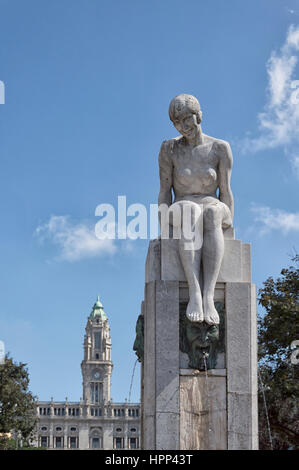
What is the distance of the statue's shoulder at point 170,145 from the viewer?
13203mm

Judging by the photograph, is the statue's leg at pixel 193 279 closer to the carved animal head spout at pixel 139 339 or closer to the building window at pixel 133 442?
the carved animal head spout at pixel 139 339

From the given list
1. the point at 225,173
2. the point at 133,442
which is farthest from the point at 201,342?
the point at 133,442

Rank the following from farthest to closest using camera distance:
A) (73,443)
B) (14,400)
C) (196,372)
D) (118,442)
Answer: (73,443)
(118,442)
(14,400)
(196,372)

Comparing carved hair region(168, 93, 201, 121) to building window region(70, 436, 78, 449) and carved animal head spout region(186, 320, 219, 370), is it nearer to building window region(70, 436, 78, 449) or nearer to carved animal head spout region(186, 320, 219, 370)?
carved animal head spout region(186, 320, 219, 370)

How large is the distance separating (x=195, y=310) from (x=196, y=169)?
8.09ft

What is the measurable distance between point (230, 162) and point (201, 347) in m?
3.16

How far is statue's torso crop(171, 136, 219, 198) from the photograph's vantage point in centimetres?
1302

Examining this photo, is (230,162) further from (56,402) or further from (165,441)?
(56,402)

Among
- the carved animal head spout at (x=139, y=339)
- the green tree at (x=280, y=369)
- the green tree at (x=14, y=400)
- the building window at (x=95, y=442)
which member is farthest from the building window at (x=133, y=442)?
the carved animal head spout at (x=139, y=339)

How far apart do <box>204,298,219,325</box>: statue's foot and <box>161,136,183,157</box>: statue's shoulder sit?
2678 mm

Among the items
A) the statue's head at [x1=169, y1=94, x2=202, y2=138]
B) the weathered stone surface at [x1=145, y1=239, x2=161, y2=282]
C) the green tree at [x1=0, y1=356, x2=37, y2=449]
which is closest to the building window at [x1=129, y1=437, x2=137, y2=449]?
the green tree at [x1=0, y1=356, x2=37, y2=449]

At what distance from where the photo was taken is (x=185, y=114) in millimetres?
12797

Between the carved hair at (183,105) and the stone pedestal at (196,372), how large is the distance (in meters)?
2.17

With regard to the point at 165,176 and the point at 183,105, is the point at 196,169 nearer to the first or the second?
the point at 165,176
